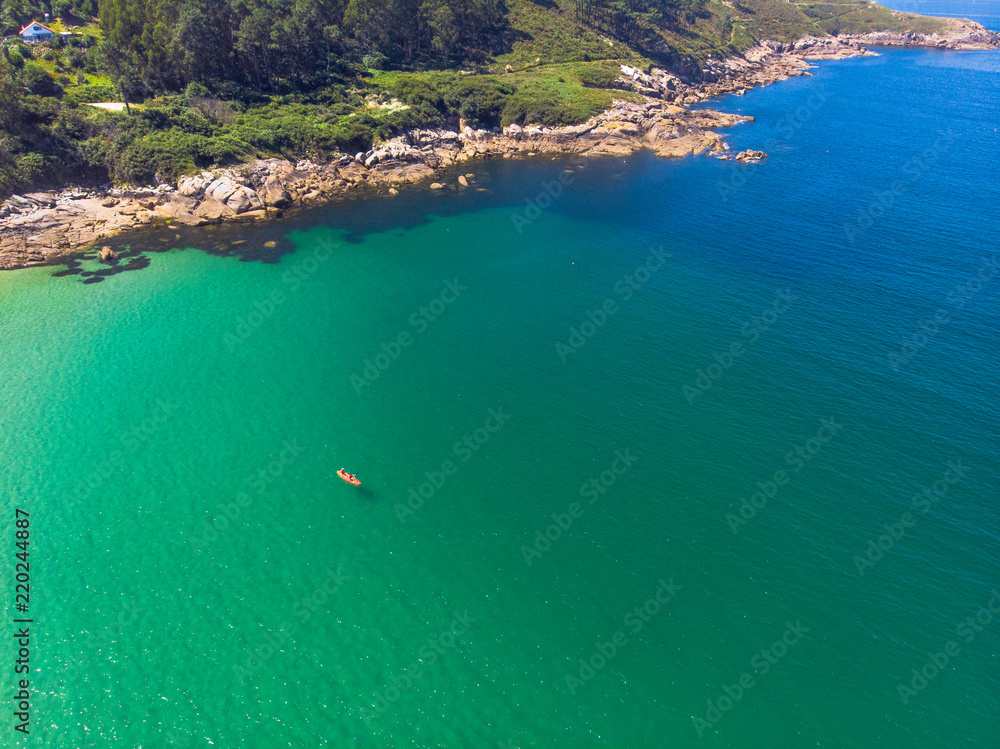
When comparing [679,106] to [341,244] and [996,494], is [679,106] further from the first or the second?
[996,494]

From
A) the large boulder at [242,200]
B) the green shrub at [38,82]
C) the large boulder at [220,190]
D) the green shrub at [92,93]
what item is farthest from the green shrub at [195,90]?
the large boulder at [242,200]

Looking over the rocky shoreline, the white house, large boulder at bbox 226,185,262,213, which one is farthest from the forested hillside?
large boulder at bbox 226,185,262,213

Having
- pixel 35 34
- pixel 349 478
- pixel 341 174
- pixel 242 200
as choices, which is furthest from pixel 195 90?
pixel 349 478

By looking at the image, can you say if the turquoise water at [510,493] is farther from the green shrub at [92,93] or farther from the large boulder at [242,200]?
the green shrub at [92,93]

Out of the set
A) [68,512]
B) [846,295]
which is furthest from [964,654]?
[68,512]

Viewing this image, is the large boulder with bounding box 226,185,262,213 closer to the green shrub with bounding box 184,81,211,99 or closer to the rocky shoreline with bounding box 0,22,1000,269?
the rocky shoreline with bounding box 0,22,1000,269

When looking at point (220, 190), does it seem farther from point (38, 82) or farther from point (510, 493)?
point (510, 493)
